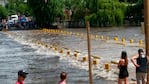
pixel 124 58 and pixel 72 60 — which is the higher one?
pixel 124 58

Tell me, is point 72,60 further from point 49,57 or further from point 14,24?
point 14,24

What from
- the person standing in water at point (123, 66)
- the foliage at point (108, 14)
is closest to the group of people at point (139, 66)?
the person standing in water at point (123, 66)

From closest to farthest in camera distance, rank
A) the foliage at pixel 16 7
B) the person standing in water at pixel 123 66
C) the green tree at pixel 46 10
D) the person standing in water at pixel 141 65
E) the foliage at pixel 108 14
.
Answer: the person standing in water at pixel 141 65 → the person standing in water at pixel 123 66 → the foliage at pixel 108 14 → the green tree at pixel 46 10 → the foliage at pixel 16 7

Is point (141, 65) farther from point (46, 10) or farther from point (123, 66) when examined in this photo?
point (46, 10)

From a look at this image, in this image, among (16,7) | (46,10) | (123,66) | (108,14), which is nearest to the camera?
(123,66)

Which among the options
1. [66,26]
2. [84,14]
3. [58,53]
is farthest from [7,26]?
[58,53]

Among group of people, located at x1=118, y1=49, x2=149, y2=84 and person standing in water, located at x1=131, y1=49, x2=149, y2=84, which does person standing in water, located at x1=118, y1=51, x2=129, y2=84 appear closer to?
group of people, located at x1=118, y1=49, x2=149, y2=84

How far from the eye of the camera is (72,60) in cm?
3150

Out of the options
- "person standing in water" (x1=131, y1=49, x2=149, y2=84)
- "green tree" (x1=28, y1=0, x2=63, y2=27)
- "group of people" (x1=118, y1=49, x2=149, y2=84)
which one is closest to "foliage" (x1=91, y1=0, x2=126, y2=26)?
"green tree" (x1=28, y1=0, x2=63, y2=27)

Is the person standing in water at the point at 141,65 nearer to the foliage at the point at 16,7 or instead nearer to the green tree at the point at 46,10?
the green tree at the point at 46,10

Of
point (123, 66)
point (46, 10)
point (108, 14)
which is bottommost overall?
point (108, 14)

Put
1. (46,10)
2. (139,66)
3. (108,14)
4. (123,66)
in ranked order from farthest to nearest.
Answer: (46,10) < (108,14) < (123,66) < (139,66)

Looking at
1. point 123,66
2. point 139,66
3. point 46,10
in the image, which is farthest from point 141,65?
point 46,10

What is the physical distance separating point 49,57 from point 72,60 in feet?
11.8
